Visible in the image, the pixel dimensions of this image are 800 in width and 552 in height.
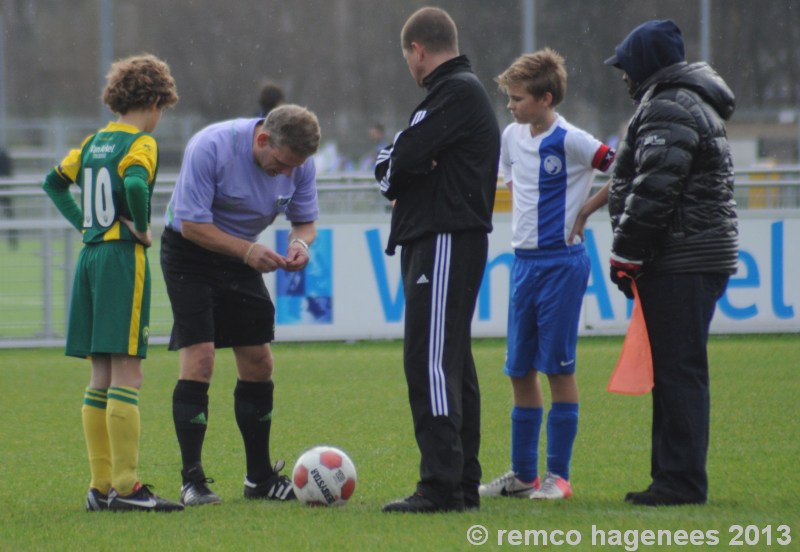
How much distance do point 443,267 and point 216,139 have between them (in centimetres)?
115

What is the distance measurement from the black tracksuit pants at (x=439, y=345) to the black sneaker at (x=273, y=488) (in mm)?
818

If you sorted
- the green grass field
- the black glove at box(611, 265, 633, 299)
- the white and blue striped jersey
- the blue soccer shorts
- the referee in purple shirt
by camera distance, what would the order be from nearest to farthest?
the green grass field → the black glove at box(611, 265, 633, 299) → the referee in purple shirt → the blue soccer shorts → the white and blue striped jersey

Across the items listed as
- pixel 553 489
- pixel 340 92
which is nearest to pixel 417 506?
pixel 553 489

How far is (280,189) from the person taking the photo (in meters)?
5.72

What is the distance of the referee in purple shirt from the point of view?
5.45 metres

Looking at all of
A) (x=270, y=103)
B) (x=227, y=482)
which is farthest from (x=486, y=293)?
(x=227, y=482)

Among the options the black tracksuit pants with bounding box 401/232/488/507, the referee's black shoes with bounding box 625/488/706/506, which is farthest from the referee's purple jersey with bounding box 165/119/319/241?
the referee's black shoes with bounding box 625/488/706/506

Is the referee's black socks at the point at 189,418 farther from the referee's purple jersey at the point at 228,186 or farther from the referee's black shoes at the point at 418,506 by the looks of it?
the referee's black shoes at the point at 418,506

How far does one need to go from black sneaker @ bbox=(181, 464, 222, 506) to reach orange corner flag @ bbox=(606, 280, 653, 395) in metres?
1.76

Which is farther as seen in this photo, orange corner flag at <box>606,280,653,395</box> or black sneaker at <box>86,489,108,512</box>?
black sneaker at <box>86,489,108,512</box>

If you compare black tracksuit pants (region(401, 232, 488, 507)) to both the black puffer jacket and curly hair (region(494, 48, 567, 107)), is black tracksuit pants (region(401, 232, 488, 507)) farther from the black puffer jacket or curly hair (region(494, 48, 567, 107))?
curly hair (region(494, 48, 567, 107))

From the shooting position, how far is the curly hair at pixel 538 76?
577 centimetres

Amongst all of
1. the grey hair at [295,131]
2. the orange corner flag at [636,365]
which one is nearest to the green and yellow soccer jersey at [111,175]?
the grey hair at [295,131]

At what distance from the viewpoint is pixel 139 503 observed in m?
5.31
